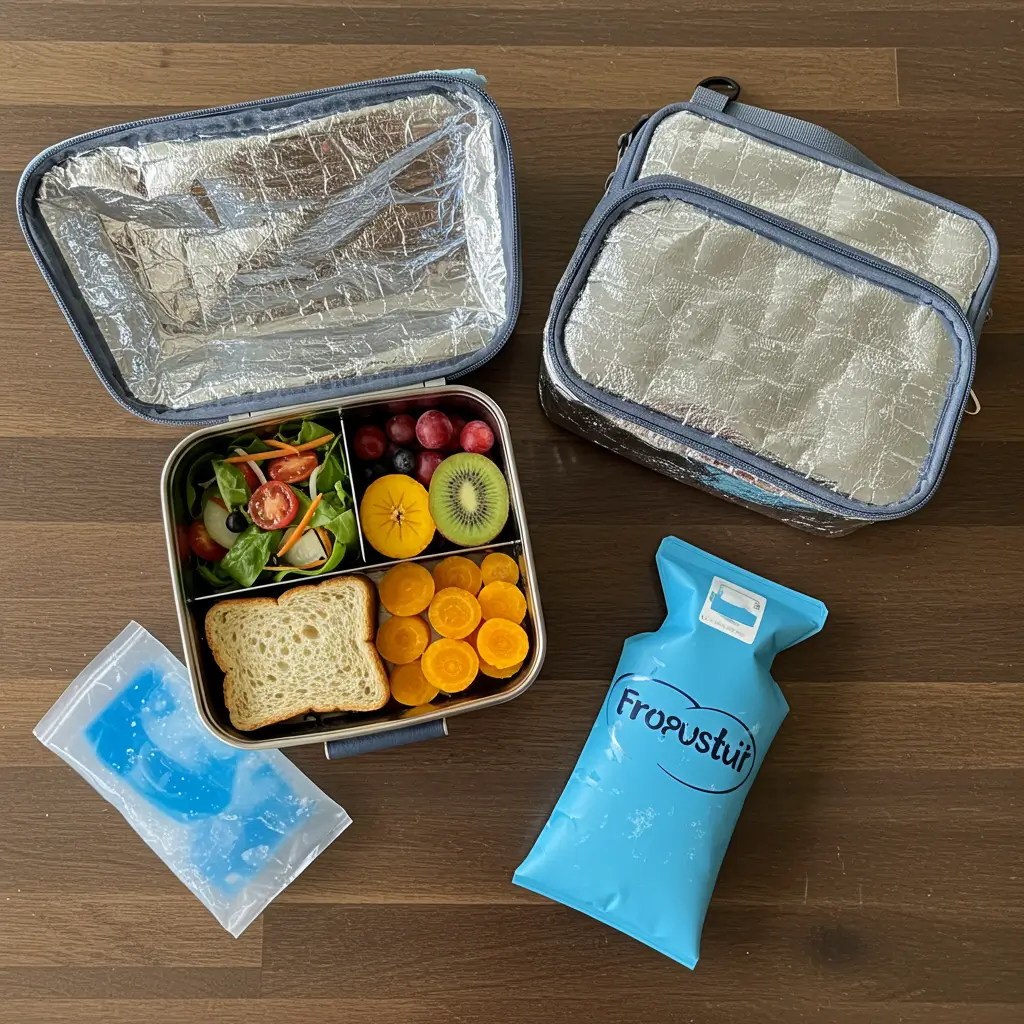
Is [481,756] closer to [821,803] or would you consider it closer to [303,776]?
[303,776]

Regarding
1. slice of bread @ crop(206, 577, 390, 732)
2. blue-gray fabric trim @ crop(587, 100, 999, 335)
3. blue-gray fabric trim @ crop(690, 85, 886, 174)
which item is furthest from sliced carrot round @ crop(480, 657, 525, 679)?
blue-gray fabric trim @ crop(690, 85, 886, 174)

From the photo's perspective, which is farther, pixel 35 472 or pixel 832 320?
pixel 35 472

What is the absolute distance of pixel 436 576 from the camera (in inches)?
32.6

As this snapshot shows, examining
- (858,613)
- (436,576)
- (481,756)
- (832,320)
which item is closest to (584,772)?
(481,756)

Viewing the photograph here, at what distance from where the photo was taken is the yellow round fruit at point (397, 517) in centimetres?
80

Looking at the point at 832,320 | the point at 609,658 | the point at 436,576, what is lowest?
the point at 609,658

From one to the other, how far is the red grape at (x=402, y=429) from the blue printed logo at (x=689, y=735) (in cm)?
37

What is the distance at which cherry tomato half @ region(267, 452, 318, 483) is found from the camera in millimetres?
809

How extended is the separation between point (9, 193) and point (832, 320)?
0.94 m

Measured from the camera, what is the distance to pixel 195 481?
0.82 m

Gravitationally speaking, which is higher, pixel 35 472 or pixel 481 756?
pixel 35 472

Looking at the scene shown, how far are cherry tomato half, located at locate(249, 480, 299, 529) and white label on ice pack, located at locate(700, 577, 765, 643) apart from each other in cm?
46

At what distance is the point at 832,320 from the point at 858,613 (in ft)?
1.19

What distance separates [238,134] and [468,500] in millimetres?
431
